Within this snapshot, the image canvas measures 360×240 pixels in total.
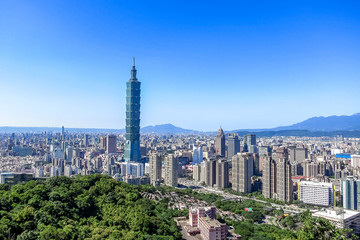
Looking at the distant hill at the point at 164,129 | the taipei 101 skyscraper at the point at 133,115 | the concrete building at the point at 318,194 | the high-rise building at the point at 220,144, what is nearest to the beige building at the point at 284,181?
the concrete building at the point at 318,194

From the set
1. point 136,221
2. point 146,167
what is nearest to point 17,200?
point 136,221

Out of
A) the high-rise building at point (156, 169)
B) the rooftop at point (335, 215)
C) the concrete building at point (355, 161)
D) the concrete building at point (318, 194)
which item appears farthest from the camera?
the concrete building at point (355, 161)

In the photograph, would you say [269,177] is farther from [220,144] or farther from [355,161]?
[220,144]

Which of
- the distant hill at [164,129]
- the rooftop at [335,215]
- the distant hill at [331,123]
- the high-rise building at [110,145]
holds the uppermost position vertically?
the distant hill at [331,123]

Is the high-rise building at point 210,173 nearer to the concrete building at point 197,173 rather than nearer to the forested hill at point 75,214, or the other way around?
the concrete building at point 197,173

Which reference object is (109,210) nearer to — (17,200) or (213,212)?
(17,200)

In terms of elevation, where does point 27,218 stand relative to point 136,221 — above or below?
above

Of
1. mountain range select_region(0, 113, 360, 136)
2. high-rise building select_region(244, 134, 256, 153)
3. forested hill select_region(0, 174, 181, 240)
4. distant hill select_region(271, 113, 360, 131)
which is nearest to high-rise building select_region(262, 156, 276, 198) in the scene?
forested hill select_region(0, 174, 181, 240)

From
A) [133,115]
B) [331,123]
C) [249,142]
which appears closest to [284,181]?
[133,115]
